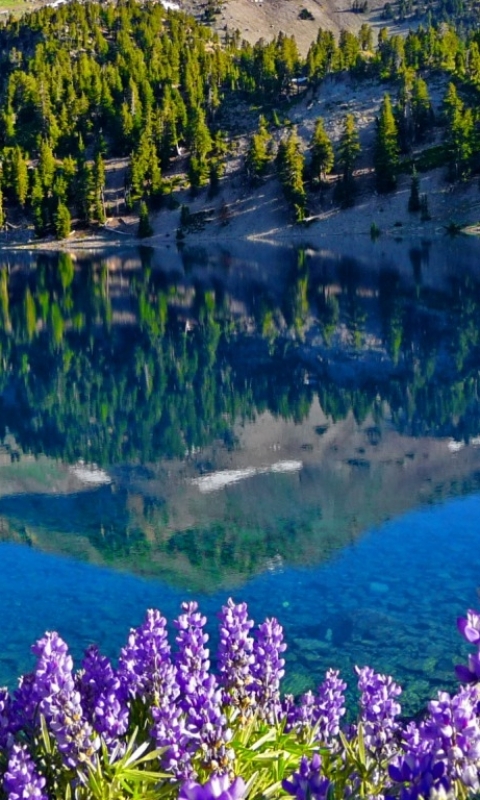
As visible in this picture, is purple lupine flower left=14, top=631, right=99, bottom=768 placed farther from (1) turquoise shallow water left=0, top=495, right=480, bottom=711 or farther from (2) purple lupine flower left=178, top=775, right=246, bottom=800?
(1) turquoise shallow water left=0, top=495, right=480, bottom=711

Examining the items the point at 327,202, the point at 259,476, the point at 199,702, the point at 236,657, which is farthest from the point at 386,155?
the point at 199,702

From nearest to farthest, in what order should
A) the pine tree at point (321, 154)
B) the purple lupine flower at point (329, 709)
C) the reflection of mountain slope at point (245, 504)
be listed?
the purple lupine flower at point (329, 709)
the reflection of mountain slope at point (245, 504)
the pine tree at point (321, 154)

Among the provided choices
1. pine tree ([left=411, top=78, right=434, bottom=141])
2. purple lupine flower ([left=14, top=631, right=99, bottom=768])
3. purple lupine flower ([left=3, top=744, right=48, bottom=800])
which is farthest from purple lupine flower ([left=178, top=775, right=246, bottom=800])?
pine tree ([left=411, top=78, right=434, bottom=141])

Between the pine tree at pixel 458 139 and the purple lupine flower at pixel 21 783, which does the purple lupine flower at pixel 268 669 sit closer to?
the purple lupine flower at pixel 21 783

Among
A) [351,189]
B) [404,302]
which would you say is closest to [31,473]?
[404,302]

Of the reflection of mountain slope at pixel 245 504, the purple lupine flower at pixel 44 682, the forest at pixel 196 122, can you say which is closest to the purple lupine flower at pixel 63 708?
the purple lupine flower at pixel 44 682

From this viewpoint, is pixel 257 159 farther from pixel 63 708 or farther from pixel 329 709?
pixel 63 708

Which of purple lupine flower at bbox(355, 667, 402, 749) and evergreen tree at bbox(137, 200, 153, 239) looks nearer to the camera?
purple lupine flower at bbox(355, 667, 402, 749)

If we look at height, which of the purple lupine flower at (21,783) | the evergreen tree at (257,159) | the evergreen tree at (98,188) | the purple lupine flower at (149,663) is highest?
the purple lupine flower at (21,783)
